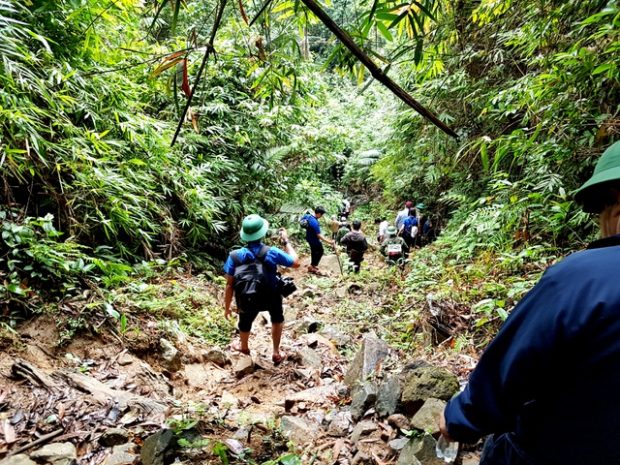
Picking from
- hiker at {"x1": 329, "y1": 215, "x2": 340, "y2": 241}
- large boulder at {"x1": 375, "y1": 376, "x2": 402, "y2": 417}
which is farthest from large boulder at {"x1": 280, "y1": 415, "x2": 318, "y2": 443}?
hiker at {"x1": 329, "y1": 215, "x2": 340, "y2": 241}

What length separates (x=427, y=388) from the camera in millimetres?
2594

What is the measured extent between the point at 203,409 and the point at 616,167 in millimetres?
3121

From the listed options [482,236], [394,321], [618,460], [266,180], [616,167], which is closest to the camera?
[618,460]

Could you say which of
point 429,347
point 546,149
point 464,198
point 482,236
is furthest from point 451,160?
point 429,347

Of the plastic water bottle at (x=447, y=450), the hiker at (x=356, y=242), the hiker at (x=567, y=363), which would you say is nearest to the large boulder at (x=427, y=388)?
the plastic water bottle at (x=447, y=450)

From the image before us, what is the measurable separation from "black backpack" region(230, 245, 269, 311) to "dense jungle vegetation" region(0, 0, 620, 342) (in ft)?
4.42

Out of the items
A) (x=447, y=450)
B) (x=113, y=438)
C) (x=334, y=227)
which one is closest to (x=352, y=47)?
(x=447, y=450)

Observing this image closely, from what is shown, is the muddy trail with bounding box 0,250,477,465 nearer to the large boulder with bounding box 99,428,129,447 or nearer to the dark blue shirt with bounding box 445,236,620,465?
the large boulder with bounding box 99,428,129,447

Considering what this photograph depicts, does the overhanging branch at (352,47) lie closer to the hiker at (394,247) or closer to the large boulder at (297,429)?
A: the large boulder at (297,429)

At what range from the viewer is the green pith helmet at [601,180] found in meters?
1.04

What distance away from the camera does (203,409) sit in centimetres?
307

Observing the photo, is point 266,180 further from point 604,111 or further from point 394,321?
point 604,111

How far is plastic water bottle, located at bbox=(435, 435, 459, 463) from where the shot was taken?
6.63 ft

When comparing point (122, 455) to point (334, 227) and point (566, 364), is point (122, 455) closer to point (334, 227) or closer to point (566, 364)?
point (566, 364)
